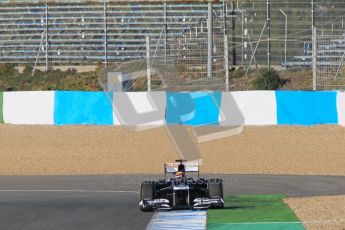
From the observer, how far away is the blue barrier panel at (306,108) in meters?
28.5

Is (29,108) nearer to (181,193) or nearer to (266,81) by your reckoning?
(266,81)

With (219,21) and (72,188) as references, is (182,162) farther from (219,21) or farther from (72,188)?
(219,21)

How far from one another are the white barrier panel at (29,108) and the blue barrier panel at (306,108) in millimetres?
6132

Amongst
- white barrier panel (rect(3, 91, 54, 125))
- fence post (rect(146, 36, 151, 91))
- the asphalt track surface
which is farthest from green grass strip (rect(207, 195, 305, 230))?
white barrier panel (rect(3, 91, 54, 125))

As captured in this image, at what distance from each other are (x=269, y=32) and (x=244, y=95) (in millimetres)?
5756

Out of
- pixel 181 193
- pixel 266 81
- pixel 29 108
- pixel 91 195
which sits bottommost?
pixel 91 195

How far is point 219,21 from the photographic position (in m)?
34.9

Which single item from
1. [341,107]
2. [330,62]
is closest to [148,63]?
[330,62]

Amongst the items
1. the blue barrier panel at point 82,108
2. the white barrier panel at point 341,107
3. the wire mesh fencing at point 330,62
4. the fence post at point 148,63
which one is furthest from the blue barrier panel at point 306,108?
the blue barrier panel at point 82,108

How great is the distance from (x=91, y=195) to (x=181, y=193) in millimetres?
4460

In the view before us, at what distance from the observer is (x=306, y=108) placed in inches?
1141

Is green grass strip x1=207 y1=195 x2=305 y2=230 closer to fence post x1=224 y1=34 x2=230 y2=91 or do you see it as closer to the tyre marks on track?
the tyre marks on track

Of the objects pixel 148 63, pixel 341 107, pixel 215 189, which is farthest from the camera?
pixel 148 63

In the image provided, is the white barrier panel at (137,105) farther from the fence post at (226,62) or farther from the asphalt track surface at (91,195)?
the asphalt track surface at (91,195)
